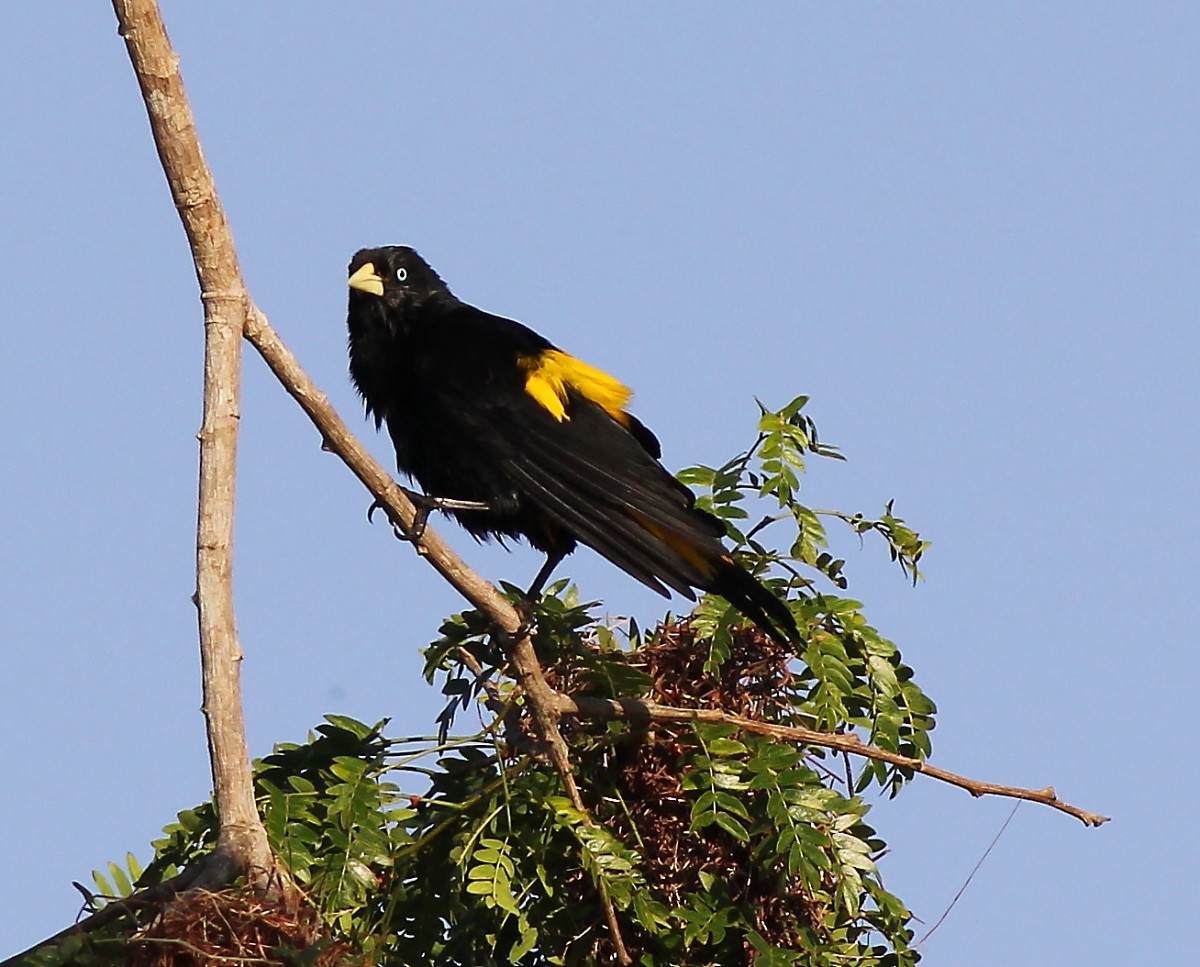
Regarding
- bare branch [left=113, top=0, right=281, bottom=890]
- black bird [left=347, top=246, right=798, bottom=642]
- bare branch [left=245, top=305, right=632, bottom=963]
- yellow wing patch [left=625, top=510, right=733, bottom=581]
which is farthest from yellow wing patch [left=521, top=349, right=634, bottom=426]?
bare branch [left=113, top=0, right=281, bottom=890]

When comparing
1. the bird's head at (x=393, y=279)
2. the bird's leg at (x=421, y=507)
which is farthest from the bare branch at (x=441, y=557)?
the bird's head at (x=393, y=279)

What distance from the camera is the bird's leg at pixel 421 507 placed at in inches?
160

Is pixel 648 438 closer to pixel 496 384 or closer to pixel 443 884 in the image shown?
pixel 496 384

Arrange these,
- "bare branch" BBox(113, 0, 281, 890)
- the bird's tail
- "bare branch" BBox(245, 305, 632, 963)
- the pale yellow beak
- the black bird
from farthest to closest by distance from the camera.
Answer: the pale yellow beak, the black bird, the bird's tail, "bare branch" BBox(245, 305, 632, 963), "bare branch" BBox(113, 0, 281, 890)

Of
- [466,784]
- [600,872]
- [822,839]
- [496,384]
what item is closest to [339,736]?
[466,784]

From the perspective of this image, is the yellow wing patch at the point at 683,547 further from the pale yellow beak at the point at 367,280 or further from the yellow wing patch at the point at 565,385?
the pale yellow beak at the point at 367,280

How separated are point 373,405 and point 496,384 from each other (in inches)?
18.7

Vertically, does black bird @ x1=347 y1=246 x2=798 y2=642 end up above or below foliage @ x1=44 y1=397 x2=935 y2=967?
above

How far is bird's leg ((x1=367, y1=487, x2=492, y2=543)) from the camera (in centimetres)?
407

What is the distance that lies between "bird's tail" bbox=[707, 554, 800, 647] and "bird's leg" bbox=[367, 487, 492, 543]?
0.75m

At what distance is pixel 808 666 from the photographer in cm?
416

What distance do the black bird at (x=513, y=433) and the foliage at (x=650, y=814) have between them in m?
0.46

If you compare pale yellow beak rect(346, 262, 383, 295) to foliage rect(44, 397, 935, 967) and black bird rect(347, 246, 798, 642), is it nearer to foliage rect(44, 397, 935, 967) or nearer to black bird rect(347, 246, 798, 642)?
black bird rect(347, 246, 798, 642)

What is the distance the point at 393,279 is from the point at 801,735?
8.08 ft
